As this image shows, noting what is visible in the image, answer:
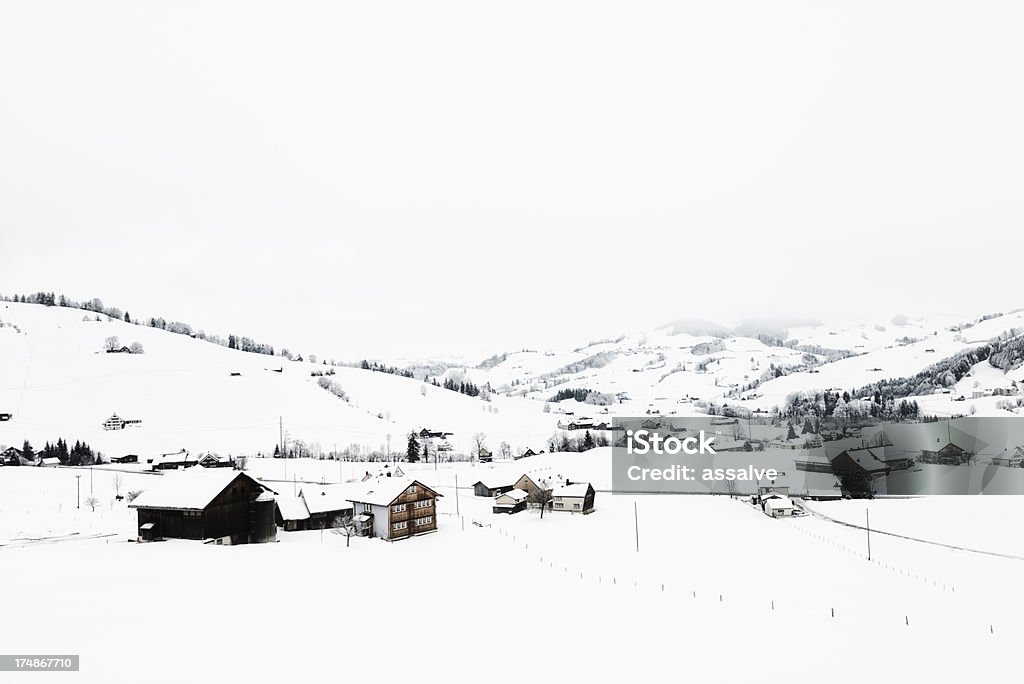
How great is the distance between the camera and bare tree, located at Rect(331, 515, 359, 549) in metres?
39.1

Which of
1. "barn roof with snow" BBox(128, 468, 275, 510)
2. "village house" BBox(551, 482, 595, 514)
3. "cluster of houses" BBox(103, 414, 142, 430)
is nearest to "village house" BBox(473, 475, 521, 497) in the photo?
"village house" BBox(551, 482, 595, 514)

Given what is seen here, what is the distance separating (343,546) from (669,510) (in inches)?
1304

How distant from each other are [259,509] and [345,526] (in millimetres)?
6103

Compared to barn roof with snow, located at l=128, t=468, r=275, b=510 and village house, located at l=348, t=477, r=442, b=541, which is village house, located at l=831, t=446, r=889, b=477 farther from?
barn roof with snow, located at l=128, t=468, r=275, b=510

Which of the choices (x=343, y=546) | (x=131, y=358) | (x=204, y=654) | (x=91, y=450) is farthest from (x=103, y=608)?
(x=131, y=358)

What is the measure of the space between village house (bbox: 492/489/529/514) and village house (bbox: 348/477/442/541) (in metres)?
14.0

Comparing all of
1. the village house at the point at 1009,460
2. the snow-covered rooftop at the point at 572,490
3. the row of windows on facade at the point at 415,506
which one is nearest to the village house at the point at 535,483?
the snow-covered rooftop at the point at 572,490

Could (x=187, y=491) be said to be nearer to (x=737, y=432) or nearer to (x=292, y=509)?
(x=292, y=509)

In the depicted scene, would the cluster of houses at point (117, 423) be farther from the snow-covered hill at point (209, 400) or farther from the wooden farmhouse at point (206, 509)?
the wooden farmhouse at point (206, 509)

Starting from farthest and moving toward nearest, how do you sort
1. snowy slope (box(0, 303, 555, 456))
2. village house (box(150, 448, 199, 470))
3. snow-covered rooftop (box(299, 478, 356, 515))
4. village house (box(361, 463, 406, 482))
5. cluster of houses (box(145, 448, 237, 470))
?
snowy slope (box(0, 303, 555, 456)) → village house (box(150, 448, 199, 470)) → cluster of houses (box(145, 448, 237, 470)) → village house (box(361, 463, 406, 482)) → snow-covered rooftop (box(299, 478, 356, 515))

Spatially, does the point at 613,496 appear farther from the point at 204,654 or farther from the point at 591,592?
the point at 204,654

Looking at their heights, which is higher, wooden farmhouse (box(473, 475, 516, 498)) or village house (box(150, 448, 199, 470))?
village house (box(150, 448, 199, 470))

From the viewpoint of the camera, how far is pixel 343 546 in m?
34.9

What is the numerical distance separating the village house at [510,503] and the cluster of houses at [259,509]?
14004 millimetres
